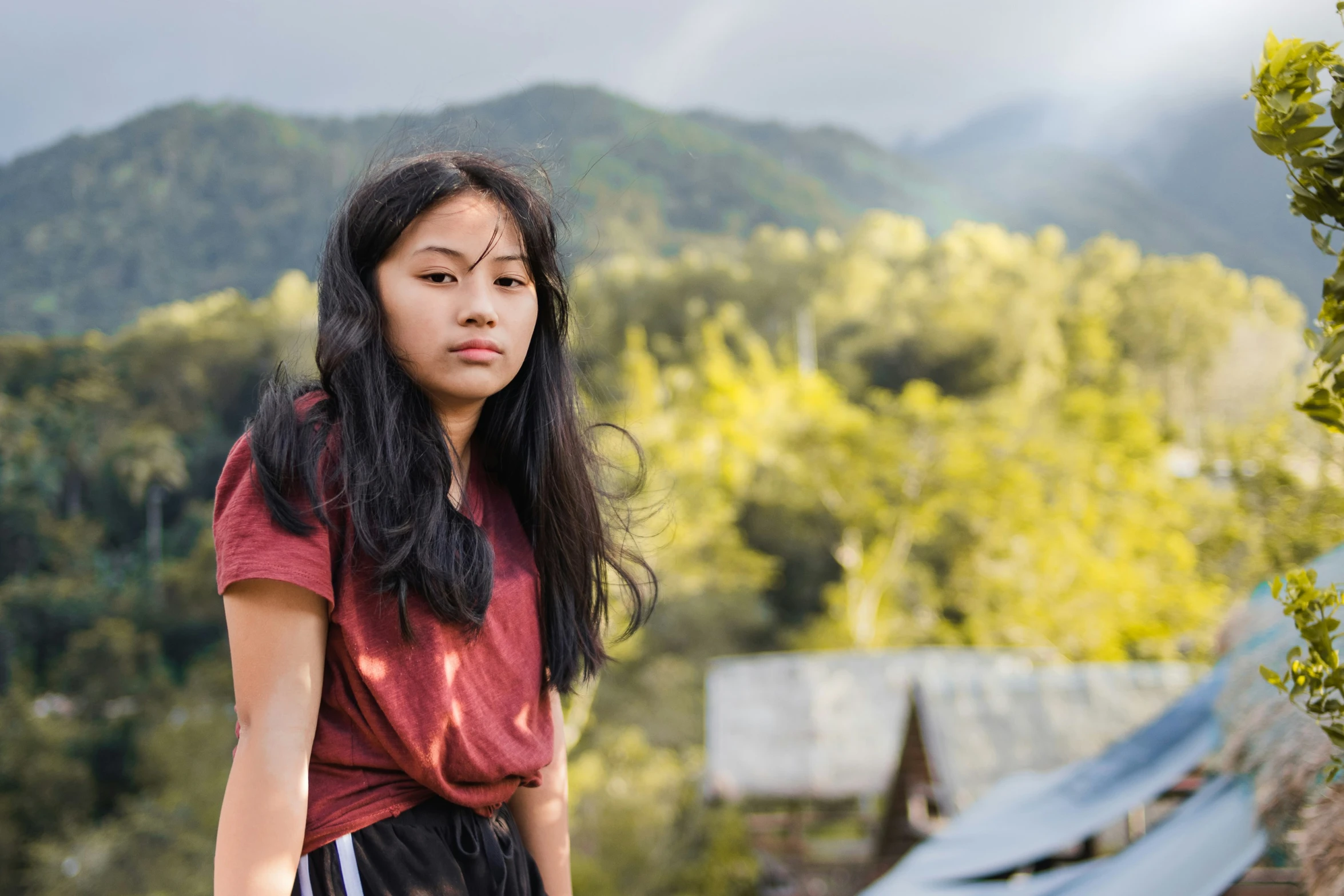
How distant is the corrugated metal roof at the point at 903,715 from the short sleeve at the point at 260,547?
5.21 m

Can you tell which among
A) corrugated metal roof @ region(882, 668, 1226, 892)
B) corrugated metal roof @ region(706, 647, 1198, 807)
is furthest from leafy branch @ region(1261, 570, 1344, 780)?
corrugated metal roof @ region(706, 647, 1198, 807)

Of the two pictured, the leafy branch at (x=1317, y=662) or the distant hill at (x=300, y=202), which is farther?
the distant hill at (x=300, y=202)

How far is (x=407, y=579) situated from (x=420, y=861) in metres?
0.22

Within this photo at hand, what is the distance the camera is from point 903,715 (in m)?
10.3

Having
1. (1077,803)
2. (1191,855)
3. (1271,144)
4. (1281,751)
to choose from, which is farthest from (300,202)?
(1271,144)

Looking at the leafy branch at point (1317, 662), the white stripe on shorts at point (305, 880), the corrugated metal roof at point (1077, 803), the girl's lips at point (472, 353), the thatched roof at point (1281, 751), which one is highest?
the girl's lips at point (472, 353)

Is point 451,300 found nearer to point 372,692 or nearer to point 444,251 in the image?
point 444,251

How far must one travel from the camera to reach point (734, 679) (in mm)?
10812

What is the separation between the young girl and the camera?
791 mm

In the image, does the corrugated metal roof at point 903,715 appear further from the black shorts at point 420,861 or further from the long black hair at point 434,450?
the black shorts at point 420,861

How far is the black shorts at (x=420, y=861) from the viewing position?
820 mm

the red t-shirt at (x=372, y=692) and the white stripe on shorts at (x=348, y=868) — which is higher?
the red t-shirt at (x=372, y=692)

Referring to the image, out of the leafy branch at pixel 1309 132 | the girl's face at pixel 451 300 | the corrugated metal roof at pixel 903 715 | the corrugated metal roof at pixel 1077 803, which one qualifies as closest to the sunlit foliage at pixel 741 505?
the corrugated metal roof at pixel 903 715

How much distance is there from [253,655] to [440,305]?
1.06 ft
